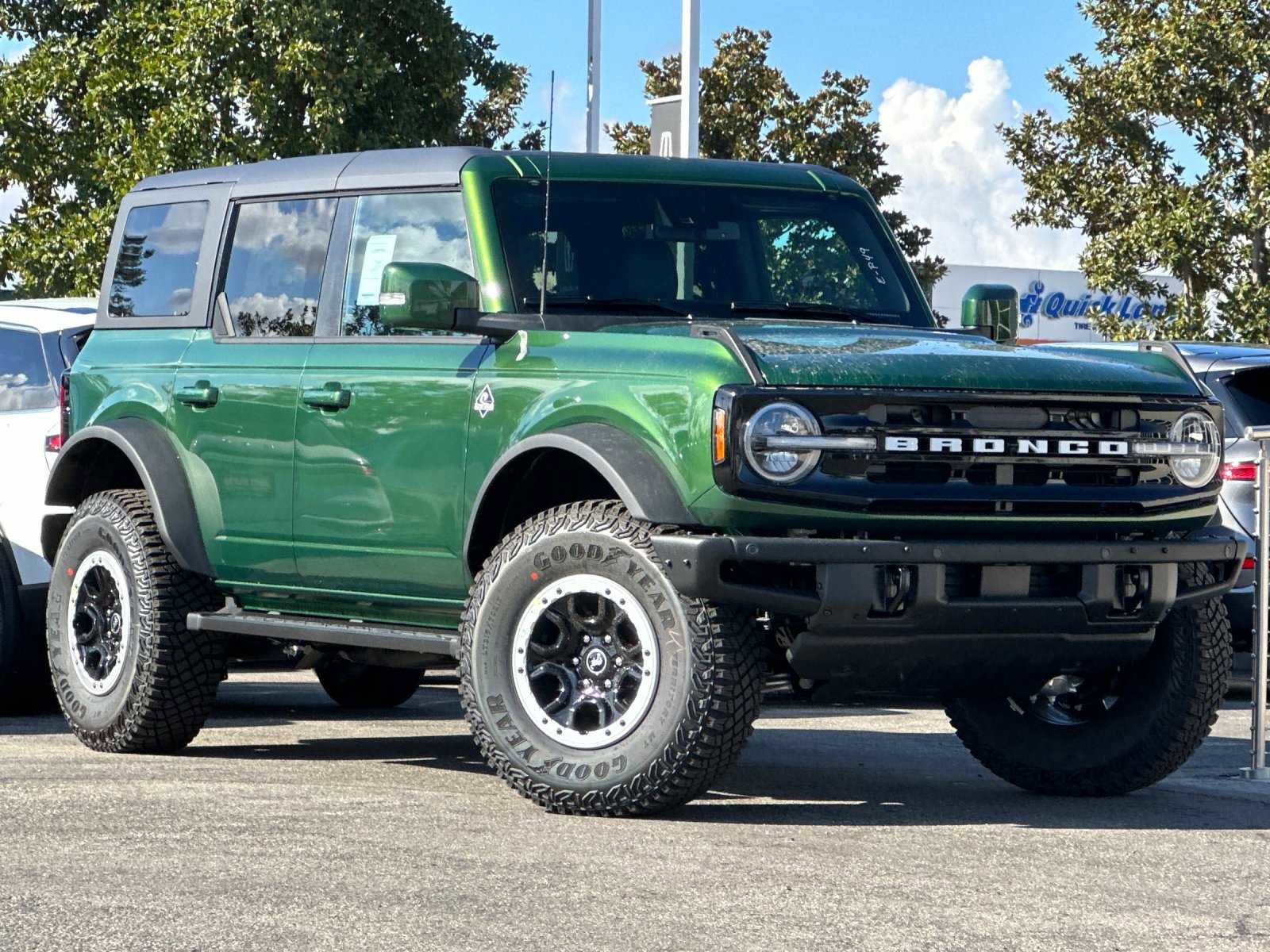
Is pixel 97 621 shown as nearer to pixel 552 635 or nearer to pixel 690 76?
pixel 552 635

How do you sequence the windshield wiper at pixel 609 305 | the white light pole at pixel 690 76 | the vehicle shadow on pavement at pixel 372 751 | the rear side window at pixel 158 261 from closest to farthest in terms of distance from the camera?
the windshield wiper at pixel 609 305 → the vehicle shadow on pavement at pixel 372 751 → the rear side window at pixel 158 261 → the white light pole at pixel 690 76

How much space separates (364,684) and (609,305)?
12.7 feet

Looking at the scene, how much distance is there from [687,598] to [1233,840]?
1750 millimetres

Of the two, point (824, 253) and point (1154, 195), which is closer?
point (824, 253)

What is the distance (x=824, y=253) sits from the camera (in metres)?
8.17

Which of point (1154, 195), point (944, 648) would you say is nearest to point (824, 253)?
point (944, 648)

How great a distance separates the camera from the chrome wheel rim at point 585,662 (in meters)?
6.50

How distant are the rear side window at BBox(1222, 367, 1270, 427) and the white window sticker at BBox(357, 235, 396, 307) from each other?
4818mm

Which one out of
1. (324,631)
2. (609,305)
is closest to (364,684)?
(324,631)

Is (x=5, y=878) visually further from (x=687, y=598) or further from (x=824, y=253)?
(x=824, y=253)

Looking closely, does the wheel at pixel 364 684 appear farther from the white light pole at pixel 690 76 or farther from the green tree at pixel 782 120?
the green tree at pixel 782 120

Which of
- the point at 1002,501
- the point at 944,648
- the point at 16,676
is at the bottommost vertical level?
the point at 16,676

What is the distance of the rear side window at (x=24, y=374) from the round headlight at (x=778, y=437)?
4.66 m

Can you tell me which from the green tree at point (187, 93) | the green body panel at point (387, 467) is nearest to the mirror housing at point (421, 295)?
the green body panel at point (387, 467)
